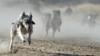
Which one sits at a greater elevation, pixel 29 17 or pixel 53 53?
pixel 29 17

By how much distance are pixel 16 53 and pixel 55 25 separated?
17.7 m

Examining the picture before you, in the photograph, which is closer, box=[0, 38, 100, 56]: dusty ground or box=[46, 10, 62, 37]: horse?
box=[0, 38, 100, 56]: dusty ground

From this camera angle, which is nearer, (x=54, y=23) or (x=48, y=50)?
(x=48, y=50)

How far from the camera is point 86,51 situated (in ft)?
73.2

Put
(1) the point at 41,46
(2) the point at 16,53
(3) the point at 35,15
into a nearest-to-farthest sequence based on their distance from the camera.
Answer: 1. (2) the point at 16,53
2. (1) the point at 41,46
3. (3) the point at 35,15

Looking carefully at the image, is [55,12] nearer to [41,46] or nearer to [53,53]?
[41,46]

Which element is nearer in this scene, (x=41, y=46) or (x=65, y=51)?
(x=65, y=51)

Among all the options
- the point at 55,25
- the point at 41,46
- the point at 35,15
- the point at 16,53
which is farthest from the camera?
the point at 35,15

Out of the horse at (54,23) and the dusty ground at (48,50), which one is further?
the horse at (54,23)

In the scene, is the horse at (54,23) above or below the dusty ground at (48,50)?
above

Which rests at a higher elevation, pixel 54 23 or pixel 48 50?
pixel 54 23

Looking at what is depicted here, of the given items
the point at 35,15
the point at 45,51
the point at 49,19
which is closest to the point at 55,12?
the point at 49,19

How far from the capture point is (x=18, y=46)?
22906 millimetres

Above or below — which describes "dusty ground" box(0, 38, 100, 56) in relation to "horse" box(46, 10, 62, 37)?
below
